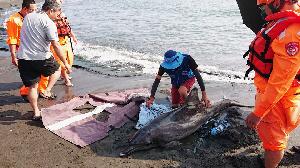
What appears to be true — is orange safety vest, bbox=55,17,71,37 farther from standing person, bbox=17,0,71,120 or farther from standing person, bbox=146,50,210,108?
standing person, bbox=146,50,210,108

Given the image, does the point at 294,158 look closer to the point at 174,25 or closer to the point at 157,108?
the point at 157,108

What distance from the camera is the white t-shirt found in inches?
257

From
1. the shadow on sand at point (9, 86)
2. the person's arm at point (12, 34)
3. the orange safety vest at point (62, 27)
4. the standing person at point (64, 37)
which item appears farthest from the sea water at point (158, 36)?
the person's arm at point (12, 34)

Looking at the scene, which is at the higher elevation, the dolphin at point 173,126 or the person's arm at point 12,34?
the person's arm at point 12,34

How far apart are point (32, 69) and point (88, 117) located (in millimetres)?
1318

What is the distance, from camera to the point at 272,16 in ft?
13.4

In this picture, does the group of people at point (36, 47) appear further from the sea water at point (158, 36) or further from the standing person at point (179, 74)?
the sea water at point (158, 36)

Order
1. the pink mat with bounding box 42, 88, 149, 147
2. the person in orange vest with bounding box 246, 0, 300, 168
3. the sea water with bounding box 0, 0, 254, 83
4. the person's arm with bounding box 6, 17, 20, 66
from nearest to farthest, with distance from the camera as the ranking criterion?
the person in orange vest with bounding box 246, 0, 300, 168 < the pink mat with bounding box 42, 88, 149, 147 < the person's arm with bounding box 6, 17, 20, 66 < the sea water with bounding box 0, 0, 254, 83

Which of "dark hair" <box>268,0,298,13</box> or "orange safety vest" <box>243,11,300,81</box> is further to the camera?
"dark hair" <box>268,0,298,13</box>

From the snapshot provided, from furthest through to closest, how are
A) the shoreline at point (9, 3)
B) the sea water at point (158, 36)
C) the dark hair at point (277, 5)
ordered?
the shoreline at point (9, 3)
the sea water at point (158, 36)
the dark hair at point (277, 5)

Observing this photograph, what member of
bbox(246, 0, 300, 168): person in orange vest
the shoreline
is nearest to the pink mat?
bbox(246, 0, 300, 168): person in orange vest

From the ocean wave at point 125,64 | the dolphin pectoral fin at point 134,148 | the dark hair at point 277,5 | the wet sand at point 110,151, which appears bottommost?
the ocean wave at point 125,64

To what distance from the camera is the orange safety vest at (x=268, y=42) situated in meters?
3.94

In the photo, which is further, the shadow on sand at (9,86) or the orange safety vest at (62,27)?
the shadow on sand at (9,86)
